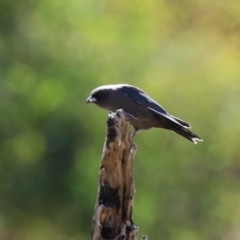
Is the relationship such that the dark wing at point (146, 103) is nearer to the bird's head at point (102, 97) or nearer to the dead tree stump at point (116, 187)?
the bird's head at point (102, 97)

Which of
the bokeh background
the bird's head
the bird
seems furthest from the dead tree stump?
the bokeh background

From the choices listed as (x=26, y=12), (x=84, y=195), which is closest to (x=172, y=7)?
(x=26, y=12)

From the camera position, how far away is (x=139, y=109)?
393cm

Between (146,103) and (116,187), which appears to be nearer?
(116,187)

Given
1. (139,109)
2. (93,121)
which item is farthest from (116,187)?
(93,121)

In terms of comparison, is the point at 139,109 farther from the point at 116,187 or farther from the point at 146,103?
A: the point at 116,187

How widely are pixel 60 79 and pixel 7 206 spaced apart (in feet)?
4.14

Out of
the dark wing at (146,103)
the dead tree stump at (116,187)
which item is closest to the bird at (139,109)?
the dark wing at (146,103)

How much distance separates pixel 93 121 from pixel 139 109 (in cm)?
166

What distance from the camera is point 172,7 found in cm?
667

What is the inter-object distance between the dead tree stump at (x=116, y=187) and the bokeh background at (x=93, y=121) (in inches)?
102

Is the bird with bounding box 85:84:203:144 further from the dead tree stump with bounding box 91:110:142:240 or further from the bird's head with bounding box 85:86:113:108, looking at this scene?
the dead tree stump with bounding box 91:110:142:240

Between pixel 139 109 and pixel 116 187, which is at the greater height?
pixel 139 109

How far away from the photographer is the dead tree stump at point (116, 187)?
9.27ft
